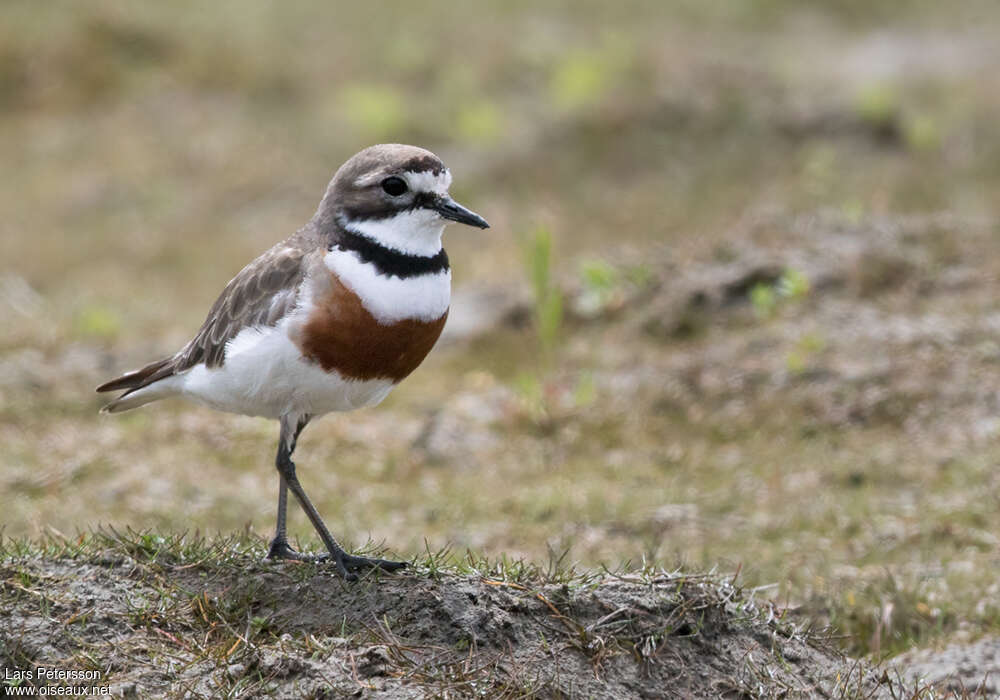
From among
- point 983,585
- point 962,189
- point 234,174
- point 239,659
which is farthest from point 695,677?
point 234,174

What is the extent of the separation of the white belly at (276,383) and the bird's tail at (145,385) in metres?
0.35

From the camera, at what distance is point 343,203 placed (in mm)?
4633

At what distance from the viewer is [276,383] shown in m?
4.55

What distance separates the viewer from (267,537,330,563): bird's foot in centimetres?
462

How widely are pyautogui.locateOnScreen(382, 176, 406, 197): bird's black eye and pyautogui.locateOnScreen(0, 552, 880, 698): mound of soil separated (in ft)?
4.34

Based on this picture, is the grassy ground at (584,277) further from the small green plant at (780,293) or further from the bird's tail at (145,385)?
the bird's tail at (145,385)

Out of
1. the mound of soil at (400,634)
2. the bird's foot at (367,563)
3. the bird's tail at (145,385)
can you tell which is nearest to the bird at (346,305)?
the bird's foot at (367,563)

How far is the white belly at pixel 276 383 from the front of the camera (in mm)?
4480

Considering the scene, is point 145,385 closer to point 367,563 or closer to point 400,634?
point 367,563

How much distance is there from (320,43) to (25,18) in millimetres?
3378

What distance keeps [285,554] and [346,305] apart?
0.96m

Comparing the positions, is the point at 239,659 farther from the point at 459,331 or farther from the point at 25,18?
the point at 25,18

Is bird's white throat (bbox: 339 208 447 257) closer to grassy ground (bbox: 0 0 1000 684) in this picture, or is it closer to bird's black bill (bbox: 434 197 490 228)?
bird's black bill (bbox: 434 197 490 228)

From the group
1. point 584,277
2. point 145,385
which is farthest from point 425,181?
point 584,277
